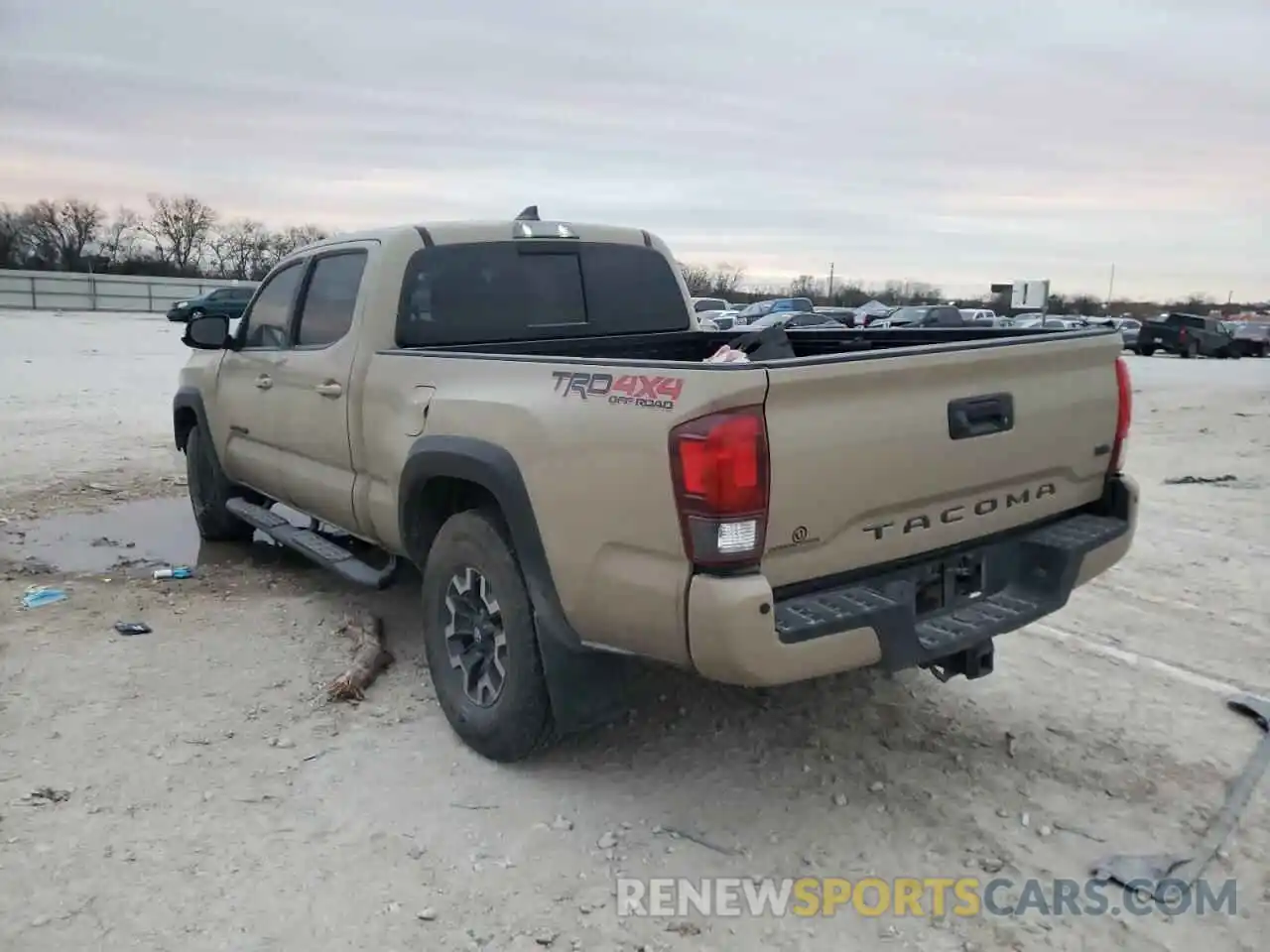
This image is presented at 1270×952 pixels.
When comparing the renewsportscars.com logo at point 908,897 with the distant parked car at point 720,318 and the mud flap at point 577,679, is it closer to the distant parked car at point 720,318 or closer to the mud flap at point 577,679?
the mud flap at point 577,679

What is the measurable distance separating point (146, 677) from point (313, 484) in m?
1.20

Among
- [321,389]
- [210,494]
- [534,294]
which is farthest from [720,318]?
[321,389]

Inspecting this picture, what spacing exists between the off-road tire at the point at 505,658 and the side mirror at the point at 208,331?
112 inches

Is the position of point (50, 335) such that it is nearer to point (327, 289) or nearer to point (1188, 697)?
point (327, 289)

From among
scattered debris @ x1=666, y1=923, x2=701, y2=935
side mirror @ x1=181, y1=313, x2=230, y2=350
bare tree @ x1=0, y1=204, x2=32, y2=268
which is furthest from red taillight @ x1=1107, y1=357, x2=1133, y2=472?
bare tree @ x1=0, y1=204, x2=32, y2=268

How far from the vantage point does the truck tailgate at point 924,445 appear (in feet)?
9.80

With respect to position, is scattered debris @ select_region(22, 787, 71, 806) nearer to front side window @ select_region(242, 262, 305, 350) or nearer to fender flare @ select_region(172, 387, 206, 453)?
front side window @ select_region(242, 262, 305, 350)

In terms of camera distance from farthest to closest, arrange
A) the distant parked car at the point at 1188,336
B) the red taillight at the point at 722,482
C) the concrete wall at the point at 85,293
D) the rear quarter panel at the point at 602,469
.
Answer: the concrete wall at the point at 85,293, the distant parked car at the point at 1188,336, the rear quarter panel at the point at 602,469, the red taillight at the point at 722,482

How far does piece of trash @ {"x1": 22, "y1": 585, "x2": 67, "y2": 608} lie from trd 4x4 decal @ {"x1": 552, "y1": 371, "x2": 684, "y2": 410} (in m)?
3.85

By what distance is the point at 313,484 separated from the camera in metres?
5.24

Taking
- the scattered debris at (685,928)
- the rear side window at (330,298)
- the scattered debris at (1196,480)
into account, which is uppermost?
the rear side window at (330,298)

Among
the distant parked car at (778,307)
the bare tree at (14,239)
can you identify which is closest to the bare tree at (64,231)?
the bare tree at (14,239)

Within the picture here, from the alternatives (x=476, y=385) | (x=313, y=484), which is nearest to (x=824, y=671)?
(x=476, y=385)

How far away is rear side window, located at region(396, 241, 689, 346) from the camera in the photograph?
4.74 metres
